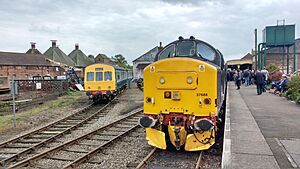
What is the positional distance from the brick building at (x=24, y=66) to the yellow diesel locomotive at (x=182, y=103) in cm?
4153

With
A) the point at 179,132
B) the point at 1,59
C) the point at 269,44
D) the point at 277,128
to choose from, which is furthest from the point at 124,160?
the point at 1,59

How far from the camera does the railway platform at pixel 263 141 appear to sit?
5529mm

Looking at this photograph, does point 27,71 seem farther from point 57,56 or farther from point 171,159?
point 171,159

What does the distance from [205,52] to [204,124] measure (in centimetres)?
253

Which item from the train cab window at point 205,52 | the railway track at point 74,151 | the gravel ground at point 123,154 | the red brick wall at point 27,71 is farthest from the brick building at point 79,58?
the train cab window at point 205,52

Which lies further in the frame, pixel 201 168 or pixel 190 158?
pixel 190 158

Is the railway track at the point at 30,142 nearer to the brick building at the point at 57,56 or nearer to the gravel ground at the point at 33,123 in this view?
the gravel ground at the point at 33,123

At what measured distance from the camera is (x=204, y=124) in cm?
654

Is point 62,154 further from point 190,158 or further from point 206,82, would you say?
point 206,82

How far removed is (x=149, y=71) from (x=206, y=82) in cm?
150

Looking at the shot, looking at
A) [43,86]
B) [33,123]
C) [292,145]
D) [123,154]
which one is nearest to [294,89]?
[292,145]

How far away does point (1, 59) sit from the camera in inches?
1778

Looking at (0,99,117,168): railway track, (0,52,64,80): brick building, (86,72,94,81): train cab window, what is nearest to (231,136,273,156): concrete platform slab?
(0,99,117,168): railway track

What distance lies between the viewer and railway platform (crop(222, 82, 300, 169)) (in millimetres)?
5529
